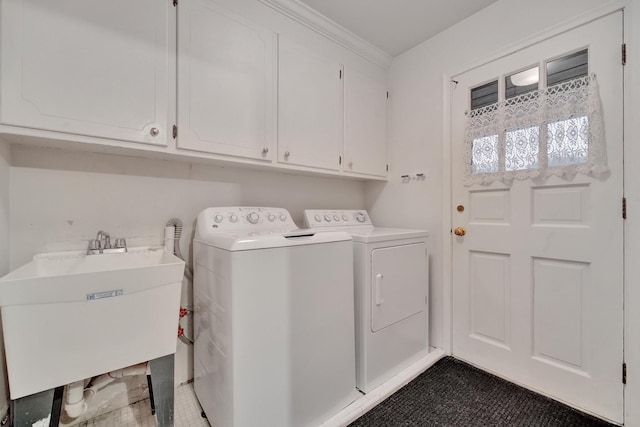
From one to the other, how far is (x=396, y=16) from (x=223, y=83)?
131cm

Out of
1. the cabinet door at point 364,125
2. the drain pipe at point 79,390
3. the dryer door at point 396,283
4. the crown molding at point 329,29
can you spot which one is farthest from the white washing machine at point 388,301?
the crown molding at point 329,29

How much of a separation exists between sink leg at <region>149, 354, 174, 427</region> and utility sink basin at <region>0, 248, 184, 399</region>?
0.06 m

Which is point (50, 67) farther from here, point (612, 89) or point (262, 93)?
point (612, 89)

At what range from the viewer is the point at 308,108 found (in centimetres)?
180

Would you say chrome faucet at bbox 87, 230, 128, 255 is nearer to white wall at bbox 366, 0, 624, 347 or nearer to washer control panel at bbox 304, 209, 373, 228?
washer control panel at bbox 304, 209, 373, 228

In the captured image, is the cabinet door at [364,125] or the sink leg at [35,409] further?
the cabinet door at [364,125]

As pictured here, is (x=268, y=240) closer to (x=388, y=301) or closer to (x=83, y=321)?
(x=83, y=321)

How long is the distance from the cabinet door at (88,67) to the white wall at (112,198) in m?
0.34

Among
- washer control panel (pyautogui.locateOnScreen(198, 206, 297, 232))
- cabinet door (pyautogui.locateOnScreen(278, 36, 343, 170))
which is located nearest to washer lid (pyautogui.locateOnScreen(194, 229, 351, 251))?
washer control panel (pyautogui.locateOnScreen(198, 206, 297, 232))

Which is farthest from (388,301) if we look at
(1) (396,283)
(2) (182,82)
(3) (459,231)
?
(2) (182,82)

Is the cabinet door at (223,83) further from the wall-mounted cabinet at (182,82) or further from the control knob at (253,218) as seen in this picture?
the control knob at (253,218)

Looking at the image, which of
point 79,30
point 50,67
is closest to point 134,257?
point 50,67

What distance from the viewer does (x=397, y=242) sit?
1.69 meters

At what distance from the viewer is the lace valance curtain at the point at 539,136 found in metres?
1.37
